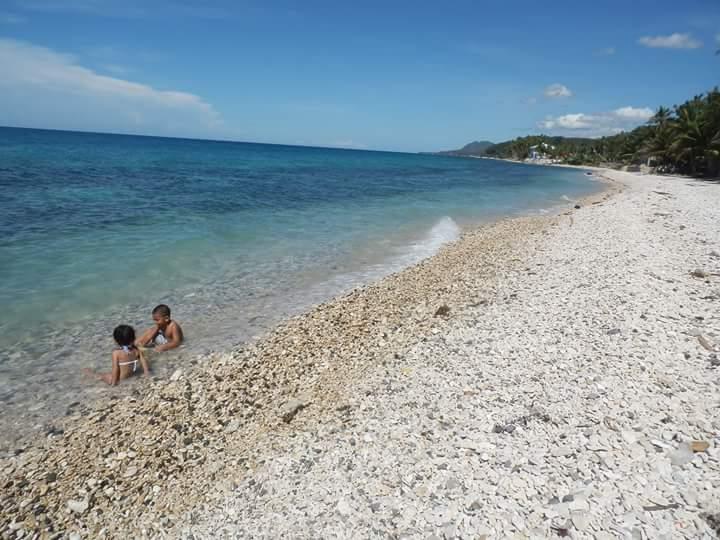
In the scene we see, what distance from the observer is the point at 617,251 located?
10836 millimetres

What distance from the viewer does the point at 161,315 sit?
718 centimetres

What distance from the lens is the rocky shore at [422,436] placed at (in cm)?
349

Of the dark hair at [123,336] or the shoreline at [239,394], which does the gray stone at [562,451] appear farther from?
the dark hair at [123,336]

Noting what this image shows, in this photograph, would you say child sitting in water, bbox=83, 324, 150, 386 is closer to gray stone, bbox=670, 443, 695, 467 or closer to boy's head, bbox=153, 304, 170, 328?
boy's head, bbox=153, 304, 170, 328

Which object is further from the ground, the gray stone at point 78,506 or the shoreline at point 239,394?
the shoreline at point 239,394

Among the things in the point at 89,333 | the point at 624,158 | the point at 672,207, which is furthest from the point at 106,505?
the point at 624,158

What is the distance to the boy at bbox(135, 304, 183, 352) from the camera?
23.5 feet

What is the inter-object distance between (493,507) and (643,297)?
5686mm

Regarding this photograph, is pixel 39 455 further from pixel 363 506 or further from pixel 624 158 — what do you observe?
pixel 624 158

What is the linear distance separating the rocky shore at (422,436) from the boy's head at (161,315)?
1.11 meters

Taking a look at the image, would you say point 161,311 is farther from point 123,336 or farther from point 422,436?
point 422,436

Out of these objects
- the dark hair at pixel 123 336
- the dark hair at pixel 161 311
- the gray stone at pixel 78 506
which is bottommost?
the gray stone at pixel 78 506

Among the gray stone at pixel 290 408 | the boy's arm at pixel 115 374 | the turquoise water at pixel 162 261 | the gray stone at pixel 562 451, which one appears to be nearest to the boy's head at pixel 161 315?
the turquoise water at pixel 162 261

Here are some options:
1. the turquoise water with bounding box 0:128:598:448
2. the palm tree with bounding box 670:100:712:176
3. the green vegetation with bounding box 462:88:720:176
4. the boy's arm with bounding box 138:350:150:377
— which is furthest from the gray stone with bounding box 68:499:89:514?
the palm tree with bounding box 670:100:712:176
